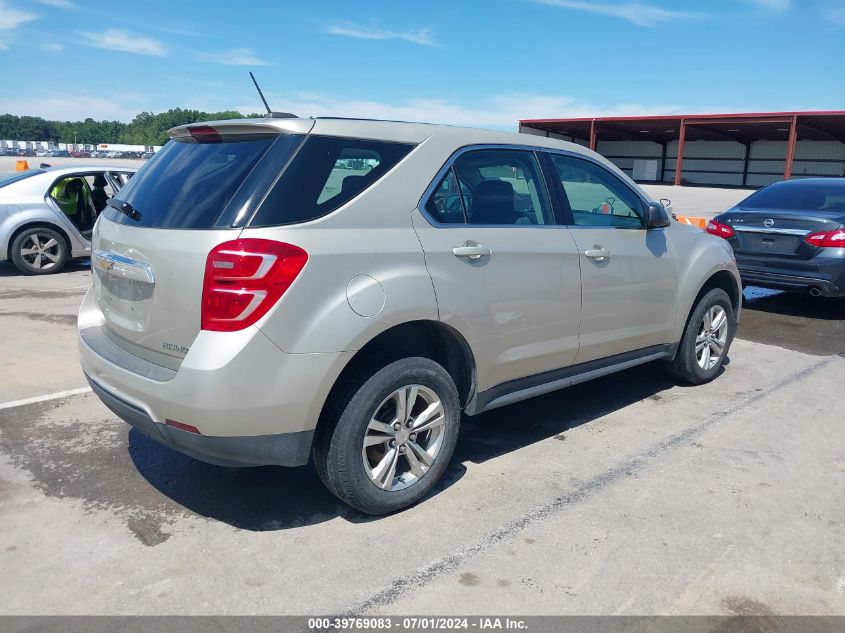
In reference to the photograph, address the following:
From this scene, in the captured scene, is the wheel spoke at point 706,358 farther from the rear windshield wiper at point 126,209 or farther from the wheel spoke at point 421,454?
the rear windshield wiper at point 126,209

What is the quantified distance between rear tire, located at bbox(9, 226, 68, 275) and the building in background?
40470 millimetres

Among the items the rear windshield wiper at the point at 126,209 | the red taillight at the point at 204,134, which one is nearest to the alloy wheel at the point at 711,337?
the red taillight at the point at 204,134

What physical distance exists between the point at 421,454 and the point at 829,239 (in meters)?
6.11

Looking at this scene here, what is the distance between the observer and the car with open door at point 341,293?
2898 mm

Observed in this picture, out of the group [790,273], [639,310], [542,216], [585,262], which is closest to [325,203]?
[542,216]

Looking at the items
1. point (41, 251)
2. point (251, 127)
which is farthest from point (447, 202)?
point (41, 251)

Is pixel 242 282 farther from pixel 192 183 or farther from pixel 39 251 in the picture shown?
pixel 39 251

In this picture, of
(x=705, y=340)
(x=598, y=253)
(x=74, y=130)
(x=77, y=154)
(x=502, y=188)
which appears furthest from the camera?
(x=74, y=130)

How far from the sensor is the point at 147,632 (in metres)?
2.55

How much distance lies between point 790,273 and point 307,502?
6379mm

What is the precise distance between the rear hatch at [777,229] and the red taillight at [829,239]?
0.05 m

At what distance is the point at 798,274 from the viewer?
766 cm

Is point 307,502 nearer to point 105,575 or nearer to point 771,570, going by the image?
point 105,575

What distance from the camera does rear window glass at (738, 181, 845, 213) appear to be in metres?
8.18
